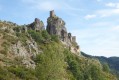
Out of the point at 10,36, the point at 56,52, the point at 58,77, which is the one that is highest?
the point at 10,36

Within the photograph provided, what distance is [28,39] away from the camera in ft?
503

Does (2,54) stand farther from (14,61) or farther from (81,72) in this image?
(81,72)

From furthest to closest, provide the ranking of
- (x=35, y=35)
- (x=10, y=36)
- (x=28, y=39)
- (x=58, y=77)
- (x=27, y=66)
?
(x=35, y=35), (x=28, y=39), (x=10, y=36), (x=27, y=66), (x=58, y=77)

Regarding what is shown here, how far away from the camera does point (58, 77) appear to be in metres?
86.1

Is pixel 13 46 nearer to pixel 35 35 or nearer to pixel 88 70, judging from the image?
pixel 88 70

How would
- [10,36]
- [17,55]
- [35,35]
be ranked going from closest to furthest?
[17,55], [10,36], [35,35]

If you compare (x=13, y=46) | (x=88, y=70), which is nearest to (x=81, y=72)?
(x=88, y=70)

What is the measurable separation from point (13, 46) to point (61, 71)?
1872 inches

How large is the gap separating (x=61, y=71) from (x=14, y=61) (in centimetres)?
3557

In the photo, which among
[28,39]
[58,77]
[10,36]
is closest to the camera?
[58,77]

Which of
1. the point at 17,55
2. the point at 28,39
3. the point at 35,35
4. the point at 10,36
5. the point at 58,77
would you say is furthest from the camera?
the point at 35,35

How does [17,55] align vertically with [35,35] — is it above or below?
below

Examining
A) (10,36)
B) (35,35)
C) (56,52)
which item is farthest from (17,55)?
(35,35)

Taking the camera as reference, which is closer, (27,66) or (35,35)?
(27,66)
